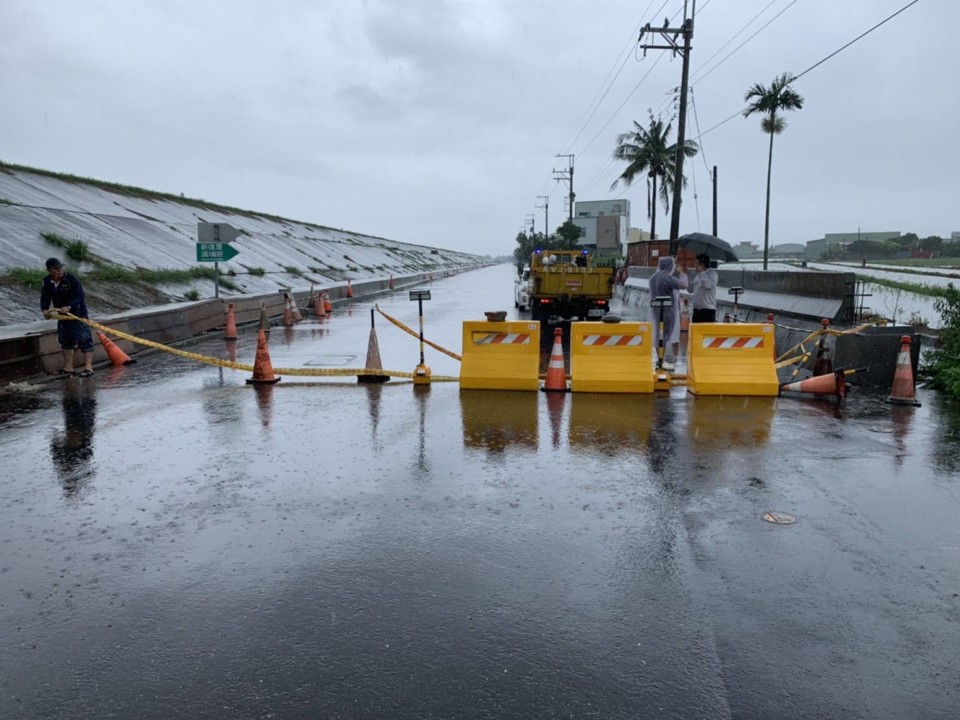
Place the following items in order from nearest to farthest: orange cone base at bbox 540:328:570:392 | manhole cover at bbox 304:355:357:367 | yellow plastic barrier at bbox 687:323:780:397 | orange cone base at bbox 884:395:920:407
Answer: orange cone base at bbox 884:395:920:407 → yellow plastic barrier at bbox 687:323:780:397 → orange cone base at bbox 540:328:570:392 → manhole cover at bbox 304:355:357:367

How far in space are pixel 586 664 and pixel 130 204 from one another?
39.6 m

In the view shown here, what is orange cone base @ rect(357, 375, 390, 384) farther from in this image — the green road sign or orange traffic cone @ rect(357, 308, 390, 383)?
the green road sign

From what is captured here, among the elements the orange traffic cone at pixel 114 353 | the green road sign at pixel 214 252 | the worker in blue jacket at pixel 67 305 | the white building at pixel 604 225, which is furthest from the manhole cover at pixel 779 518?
the white building at pixel 604 225

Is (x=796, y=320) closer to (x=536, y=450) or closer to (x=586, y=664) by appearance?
(x=536, y=450)

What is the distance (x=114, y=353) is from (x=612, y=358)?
8971 millimetres

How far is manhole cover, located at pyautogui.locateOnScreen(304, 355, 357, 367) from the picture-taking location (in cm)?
1337

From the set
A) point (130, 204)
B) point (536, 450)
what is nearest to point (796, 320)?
point (536, 450)

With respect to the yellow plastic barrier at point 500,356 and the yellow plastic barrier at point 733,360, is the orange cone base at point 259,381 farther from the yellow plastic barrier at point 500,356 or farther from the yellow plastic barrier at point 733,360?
the yellow plastic barrier at point 733,360

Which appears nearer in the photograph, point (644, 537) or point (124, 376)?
point (644, 537)

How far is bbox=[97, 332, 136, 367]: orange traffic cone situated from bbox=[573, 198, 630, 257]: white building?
3470 inches

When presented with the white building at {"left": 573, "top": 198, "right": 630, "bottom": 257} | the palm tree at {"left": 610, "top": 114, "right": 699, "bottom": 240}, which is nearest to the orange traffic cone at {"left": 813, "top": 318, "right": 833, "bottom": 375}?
the palm tree at {"left": 610, "top": 114, "right": 699, "bottom": 240}

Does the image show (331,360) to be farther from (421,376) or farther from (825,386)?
(825,386)

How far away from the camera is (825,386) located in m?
10.2

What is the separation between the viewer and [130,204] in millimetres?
37125
